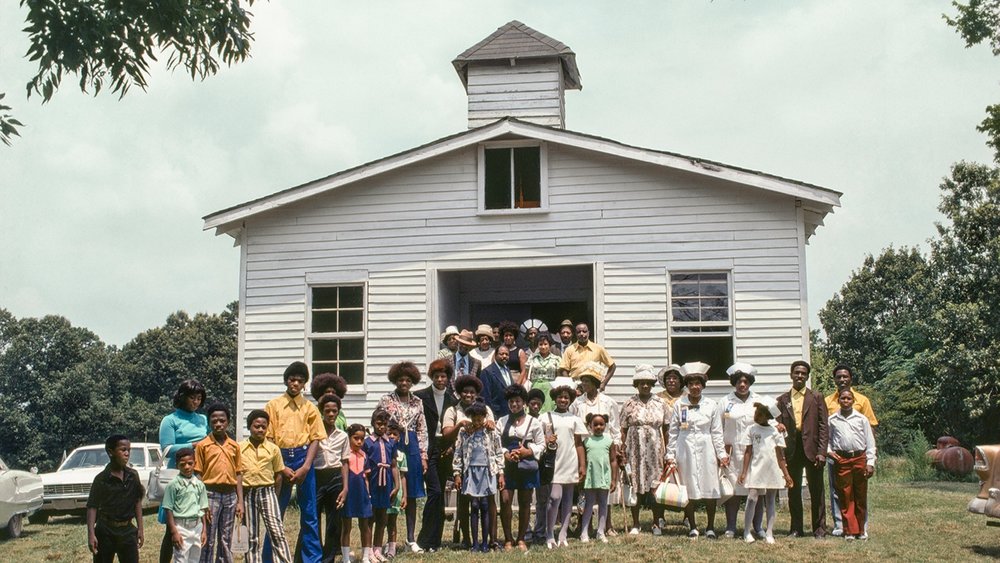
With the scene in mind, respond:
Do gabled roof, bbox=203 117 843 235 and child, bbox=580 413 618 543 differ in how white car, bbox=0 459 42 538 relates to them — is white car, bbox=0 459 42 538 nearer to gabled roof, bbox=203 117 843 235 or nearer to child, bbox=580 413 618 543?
gabled roof, bbox=203 117 843 235

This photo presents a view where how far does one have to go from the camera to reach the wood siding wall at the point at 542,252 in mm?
15000

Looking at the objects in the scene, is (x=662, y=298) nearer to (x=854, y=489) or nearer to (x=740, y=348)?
(x=740, y=348)

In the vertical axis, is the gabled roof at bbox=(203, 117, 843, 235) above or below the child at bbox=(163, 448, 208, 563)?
above

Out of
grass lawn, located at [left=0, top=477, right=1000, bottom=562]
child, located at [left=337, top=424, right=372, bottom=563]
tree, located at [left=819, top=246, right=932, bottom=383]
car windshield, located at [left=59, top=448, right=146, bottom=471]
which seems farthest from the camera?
tree, located at [left=819, top=246, right=932, bottom=383]

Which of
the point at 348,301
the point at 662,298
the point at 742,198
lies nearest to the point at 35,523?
the point at 348,301

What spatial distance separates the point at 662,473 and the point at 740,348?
13.6 feet

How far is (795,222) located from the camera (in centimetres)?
1499

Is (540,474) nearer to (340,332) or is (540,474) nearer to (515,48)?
(340,332)

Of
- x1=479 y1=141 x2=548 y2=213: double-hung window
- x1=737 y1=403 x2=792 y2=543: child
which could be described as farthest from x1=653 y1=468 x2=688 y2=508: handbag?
x1=479 y1=141 x2=548 y2=213: double-hung window

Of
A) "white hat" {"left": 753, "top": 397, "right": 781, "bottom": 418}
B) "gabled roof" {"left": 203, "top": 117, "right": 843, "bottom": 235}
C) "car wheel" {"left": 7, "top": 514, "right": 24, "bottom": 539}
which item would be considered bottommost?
"car wheel" {"left": 7, "top": 514, "right": 24, "bottom": 539}

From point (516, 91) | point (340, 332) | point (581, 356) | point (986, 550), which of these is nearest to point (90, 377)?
point (516, 91)

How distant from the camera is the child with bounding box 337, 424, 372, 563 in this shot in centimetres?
956

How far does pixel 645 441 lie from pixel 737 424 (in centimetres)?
101

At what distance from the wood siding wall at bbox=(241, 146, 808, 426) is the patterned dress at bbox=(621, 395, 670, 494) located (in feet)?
12.2
